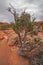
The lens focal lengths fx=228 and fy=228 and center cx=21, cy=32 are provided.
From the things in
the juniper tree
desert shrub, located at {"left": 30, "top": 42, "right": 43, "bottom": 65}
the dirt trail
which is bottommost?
the dirt trail

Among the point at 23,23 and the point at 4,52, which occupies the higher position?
the point at 23,23

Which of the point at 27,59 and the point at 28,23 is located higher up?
the point at 28,23

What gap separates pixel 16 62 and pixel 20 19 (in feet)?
12.1

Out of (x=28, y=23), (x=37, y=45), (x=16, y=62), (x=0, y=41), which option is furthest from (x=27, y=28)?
(x=0, y=41)

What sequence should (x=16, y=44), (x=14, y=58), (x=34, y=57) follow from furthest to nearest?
(x=16, y=44), (x=14, y=58), (x=34, y=57)

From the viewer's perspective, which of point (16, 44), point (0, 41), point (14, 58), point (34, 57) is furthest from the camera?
point (0, 41)

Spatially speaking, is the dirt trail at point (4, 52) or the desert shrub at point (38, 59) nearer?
the desert shrub at point (38, 59)

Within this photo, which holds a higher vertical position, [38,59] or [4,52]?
[38,59]

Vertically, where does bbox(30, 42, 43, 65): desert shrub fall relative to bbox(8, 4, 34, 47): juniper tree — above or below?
below

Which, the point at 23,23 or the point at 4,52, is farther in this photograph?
the point at 4,52

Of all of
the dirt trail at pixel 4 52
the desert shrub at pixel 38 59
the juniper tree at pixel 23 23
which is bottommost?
Answer: the dirt trail at pixel 4 52

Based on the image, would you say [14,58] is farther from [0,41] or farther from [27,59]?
[0,41]

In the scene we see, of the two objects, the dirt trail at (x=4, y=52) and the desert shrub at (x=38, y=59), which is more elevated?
the desert shrub at (x=38, y=59)

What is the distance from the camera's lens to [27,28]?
19.1m
